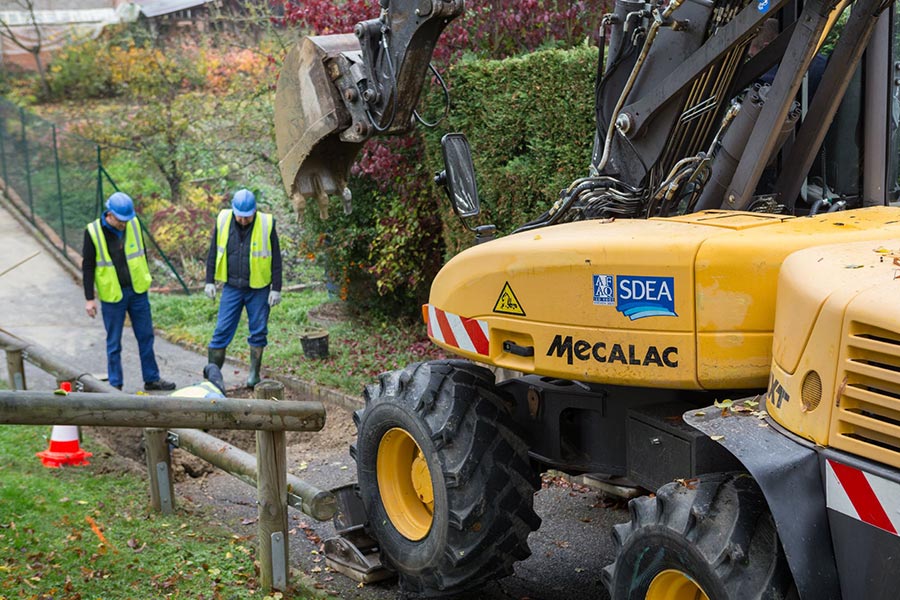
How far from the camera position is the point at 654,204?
15.1 ft

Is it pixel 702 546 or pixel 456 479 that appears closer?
pixel 702 546

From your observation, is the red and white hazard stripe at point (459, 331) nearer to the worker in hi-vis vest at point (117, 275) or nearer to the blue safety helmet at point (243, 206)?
the blue safety helmet at point (243, 206)

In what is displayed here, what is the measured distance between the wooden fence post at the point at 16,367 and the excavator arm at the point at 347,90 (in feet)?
12.6

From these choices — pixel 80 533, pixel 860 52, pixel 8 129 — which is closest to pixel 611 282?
pixel 860 52

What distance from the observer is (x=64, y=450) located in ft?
24.8

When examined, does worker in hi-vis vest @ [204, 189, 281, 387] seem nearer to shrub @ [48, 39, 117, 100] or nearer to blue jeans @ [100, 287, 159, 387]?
blue jeans @ [100, 287, 159, 387]

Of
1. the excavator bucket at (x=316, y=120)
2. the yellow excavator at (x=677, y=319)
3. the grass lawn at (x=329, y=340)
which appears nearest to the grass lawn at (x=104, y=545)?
the yellow excavator at (x=677, y=319)

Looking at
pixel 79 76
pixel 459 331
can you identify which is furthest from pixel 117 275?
pixel 79 76

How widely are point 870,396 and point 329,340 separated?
8930 millimetres

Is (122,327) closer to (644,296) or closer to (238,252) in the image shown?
(238,252)

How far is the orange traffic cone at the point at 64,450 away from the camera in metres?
7.52

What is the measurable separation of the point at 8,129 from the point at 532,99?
45.6 ft

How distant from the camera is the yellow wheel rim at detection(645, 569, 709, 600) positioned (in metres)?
3.57

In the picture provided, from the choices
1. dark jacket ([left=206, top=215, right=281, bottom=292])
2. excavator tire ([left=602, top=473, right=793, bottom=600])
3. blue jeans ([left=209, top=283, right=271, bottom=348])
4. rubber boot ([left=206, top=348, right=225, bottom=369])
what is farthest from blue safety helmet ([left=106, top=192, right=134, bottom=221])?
excavator tire ([left=602, top=473, right=793, bottom=600])
